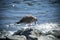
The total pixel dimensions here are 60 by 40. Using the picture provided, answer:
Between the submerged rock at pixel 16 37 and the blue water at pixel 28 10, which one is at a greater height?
the blue water at pixel 28 10

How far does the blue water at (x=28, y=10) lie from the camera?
2980 millimetres

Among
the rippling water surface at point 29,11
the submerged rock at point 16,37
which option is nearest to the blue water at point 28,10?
the rippling water surface at point 29,11

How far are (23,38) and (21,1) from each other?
23.9 inches

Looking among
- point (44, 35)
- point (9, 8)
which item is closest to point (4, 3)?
point (9, 8)

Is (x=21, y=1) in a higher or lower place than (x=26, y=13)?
higher

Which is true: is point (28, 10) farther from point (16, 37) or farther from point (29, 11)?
point (16, 37)

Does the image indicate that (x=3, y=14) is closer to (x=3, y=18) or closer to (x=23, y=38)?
(x=3, y=18)

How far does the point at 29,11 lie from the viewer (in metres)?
3.01

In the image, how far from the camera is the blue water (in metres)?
2.98

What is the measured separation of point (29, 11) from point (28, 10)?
24mm

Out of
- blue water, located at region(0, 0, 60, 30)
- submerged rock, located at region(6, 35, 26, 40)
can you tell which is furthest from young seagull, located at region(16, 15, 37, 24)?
submerged rock, located at region(6, 35, 26, 40)

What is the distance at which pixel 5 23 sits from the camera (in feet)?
9.72

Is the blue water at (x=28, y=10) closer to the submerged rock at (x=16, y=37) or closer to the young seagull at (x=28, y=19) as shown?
the young seagull at (x=28, y=19)

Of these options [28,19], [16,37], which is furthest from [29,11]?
[16,37]
